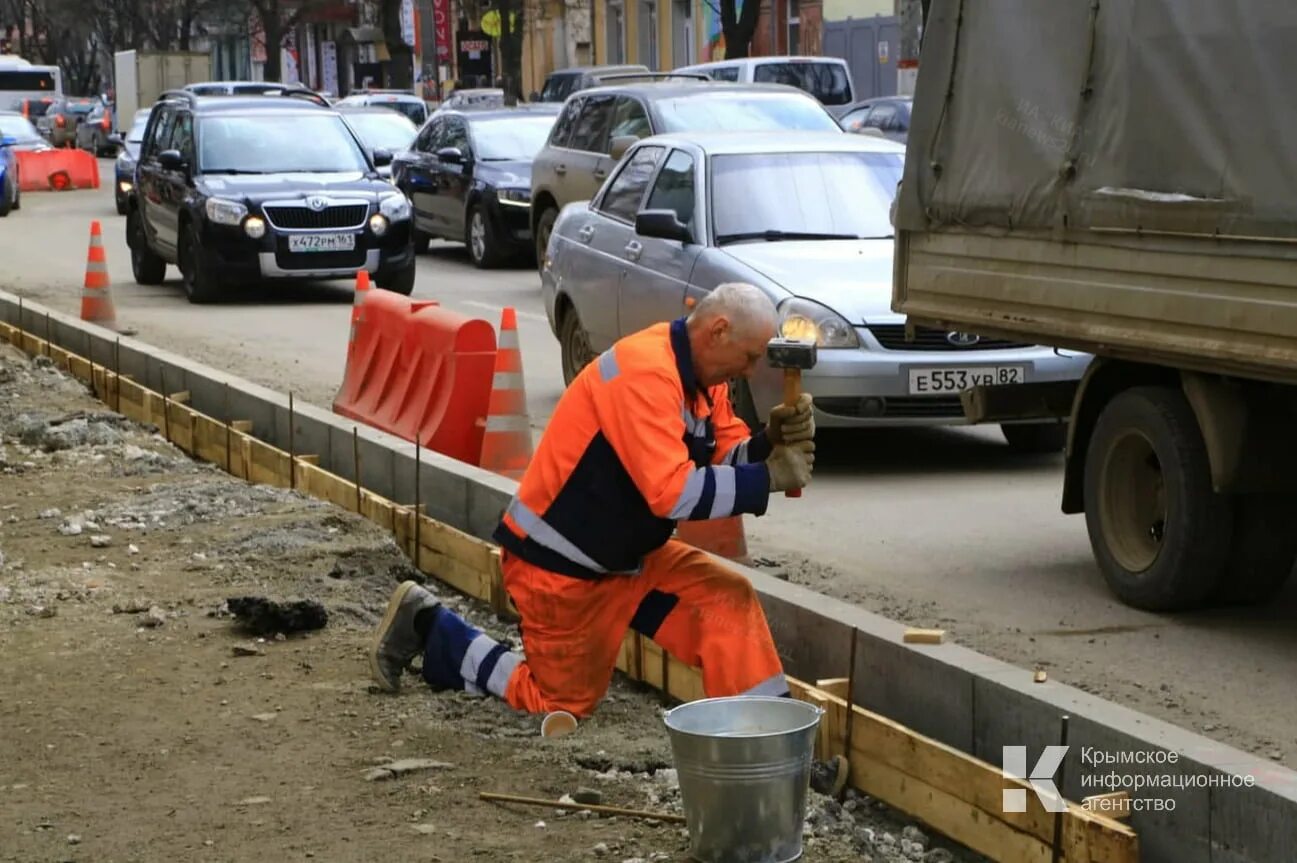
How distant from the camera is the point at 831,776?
5.66 metres

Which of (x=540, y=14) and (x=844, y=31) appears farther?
(x=540, y=14)

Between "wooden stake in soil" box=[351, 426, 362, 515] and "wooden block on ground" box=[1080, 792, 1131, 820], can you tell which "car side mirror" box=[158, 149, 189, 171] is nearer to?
"wooden stake in soil" box=[351, 426, 362, 515]

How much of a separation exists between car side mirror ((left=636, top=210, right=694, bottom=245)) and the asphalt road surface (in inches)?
49.7

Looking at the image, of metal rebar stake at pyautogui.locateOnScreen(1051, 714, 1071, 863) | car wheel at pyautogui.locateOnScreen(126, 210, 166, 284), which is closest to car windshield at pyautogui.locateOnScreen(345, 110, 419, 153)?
car wheel at pyautogui.locateOnScreen(126, 210, 166, 284)

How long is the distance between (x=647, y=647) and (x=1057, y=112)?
98.9 inches

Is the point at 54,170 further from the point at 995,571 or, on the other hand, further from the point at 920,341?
the point at 995,571

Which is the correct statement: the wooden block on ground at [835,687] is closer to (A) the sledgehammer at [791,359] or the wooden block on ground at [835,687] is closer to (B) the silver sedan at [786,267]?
(A) the sledgehammer at [791,359]

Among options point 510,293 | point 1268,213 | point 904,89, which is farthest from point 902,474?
point 904,89

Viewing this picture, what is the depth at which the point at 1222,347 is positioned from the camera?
684 centimetres

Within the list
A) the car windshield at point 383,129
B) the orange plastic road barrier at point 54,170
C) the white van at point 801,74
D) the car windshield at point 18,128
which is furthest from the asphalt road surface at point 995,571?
the car windshield at point 18,128

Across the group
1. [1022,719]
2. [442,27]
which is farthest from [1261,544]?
[442,27]

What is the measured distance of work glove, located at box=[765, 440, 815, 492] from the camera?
5.74 m

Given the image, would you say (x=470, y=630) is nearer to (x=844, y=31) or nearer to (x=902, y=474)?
(x=902, y=474)

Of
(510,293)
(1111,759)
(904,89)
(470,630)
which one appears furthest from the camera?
(904,89)
